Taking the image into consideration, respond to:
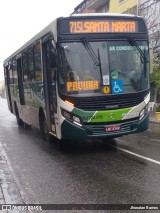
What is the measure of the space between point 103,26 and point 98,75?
1340mm

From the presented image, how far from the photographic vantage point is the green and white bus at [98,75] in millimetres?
9766

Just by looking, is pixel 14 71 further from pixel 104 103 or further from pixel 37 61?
pixel 104 103

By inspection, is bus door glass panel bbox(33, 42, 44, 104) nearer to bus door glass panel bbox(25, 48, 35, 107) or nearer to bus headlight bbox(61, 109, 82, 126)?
bus door glass panel bbox(25, 48, 35, 107)

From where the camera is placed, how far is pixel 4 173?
8508 mm

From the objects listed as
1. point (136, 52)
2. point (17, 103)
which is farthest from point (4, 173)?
point (17, 103)

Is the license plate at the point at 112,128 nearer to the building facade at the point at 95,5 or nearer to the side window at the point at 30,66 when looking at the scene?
the side window at the point at 30,66

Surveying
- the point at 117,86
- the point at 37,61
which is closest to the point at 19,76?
the point at 37,61

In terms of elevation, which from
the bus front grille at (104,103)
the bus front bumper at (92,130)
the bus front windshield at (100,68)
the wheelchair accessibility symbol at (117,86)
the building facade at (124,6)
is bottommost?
the bus front bumper at (92,130)

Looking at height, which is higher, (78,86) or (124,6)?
(124,6)

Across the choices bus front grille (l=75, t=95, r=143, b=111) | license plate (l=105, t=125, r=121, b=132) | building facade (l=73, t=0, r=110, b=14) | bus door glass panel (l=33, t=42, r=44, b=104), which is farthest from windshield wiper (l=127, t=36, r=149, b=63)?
building facade (l=73, t=0, r=110, b=14)

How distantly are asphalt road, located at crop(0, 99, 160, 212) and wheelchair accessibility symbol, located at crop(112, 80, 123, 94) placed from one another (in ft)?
5.39

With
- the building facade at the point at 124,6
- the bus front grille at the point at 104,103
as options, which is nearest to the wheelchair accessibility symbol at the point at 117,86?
the bus front grille at the point at 104,103

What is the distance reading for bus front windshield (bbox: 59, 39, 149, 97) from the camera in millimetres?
9766

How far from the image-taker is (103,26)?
10.2m
